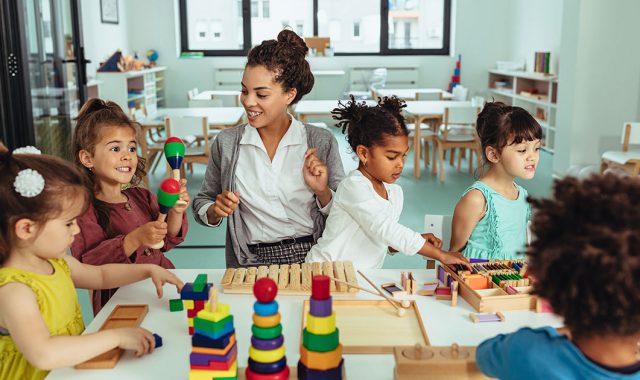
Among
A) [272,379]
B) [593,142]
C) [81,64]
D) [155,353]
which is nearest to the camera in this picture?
[272,379]

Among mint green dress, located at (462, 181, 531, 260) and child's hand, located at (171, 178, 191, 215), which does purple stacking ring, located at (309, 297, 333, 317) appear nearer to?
child's hand, located at (171, 178, 191, 215)

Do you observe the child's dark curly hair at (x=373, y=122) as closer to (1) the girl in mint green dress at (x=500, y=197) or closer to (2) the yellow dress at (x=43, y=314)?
(1) the girl in mint green dress at (x=500, y=197)

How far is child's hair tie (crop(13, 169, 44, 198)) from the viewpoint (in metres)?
1.15

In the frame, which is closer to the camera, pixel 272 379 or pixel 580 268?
pixel 580 268

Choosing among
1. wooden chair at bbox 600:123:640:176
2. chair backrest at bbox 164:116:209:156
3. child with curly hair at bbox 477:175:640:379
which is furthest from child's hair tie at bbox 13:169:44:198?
wooden chair at bbox 600:123:640:176

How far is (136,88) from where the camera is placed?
27.9ft

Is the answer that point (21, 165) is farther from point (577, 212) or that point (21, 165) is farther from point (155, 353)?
point (577, 212)

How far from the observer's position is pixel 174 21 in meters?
9.55

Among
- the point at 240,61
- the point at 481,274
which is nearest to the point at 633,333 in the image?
the point at 481,274

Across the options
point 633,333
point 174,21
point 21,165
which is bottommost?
point 633,333

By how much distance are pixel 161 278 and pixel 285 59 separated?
813 millimetres

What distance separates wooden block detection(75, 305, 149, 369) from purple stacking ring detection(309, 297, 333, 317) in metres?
0.41

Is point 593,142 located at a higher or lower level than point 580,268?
lower

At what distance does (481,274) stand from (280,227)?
2.55 ft
